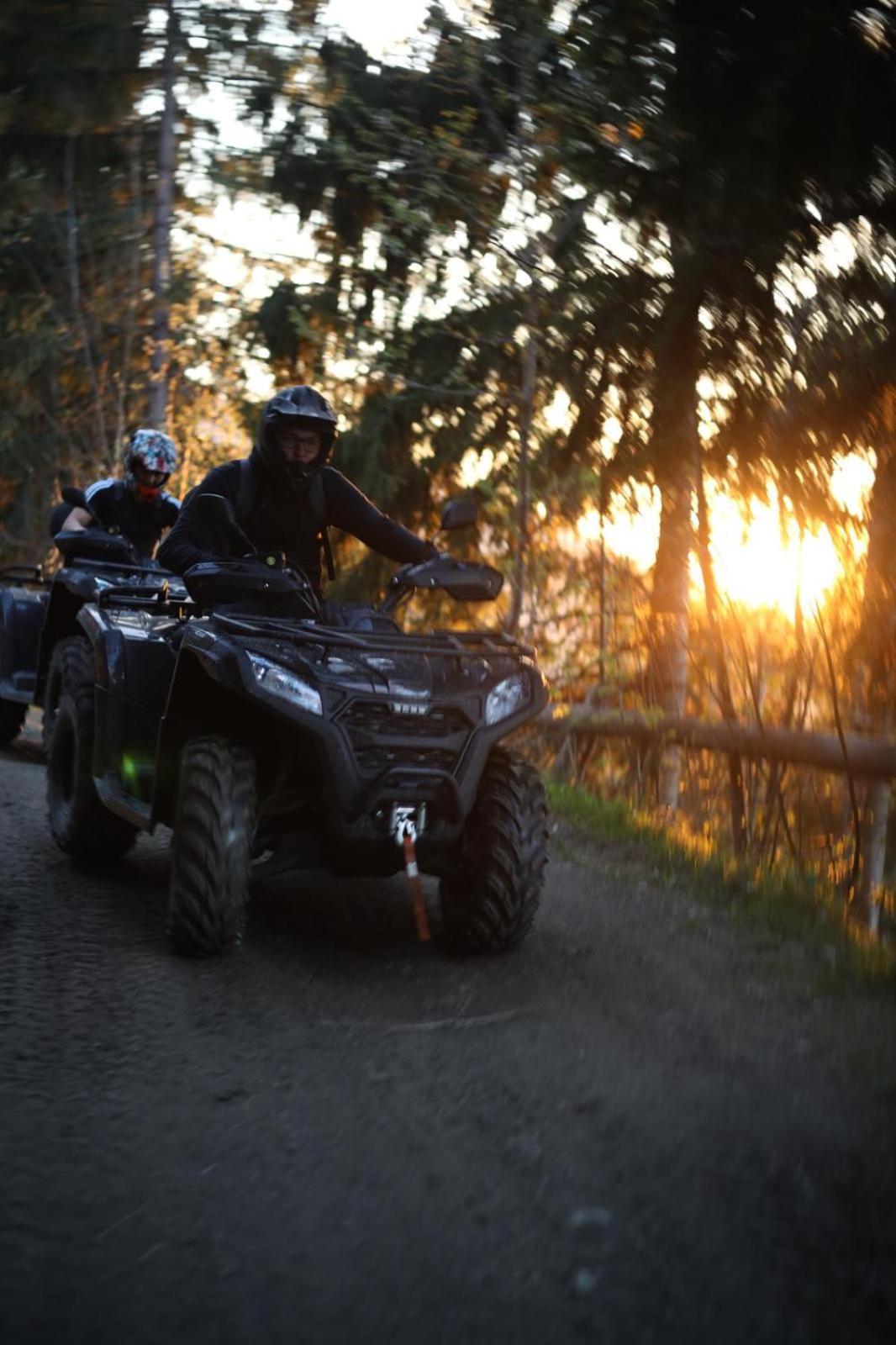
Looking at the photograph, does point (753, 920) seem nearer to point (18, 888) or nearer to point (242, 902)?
point (242, 902)

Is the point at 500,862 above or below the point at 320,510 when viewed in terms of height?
below

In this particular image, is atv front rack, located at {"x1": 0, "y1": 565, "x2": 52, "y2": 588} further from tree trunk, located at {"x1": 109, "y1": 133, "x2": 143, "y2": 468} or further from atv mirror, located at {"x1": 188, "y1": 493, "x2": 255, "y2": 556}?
tree trunk, located at {"x1": 109, "y1": 133, "x2": 143, "y2": 468}

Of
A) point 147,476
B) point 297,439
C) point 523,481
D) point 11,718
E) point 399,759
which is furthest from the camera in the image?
point 523,481

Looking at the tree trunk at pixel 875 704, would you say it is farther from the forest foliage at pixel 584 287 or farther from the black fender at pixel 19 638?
the black fender at pixel 19 638

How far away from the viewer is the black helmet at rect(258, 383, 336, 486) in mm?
6117

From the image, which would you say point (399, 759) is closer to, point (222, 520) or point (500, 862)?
point (500, 862)

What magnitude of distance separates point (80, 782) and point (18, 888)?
57 cm

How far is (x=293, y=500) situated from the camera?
6473 millimetres

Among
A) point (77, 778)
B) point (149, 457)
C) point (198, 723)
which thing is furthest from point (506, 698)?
point (149, 457)

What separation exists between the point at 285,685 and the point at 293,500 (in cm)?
174

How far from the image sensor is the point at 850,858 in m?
7.68

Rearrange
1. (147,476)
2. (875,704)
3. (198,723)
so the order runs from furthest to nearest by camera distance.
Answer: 1. (147,476)
2. (875,704)
3. (198,723)

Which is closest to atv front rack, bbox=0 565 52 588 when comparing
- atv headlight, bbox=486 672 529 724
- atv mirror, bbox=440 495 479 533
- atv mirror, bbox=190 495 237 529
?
atv mirror, bbox=190 495 237 529

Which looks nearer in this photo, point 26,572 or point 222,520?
point 222,520
